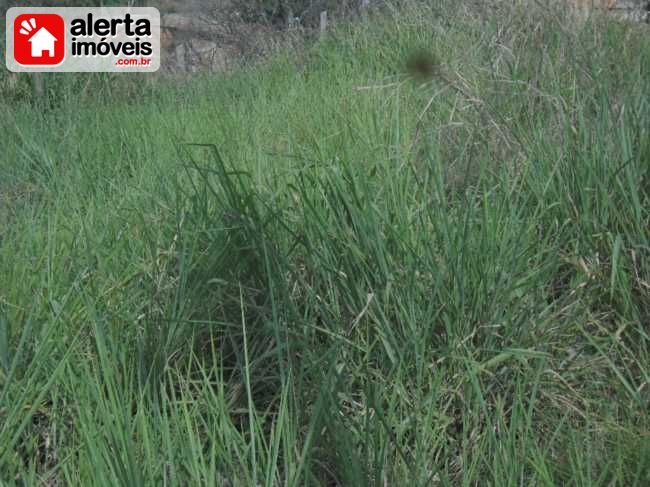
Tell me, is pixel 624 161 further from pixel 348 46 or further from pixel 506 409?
pixel 348 46

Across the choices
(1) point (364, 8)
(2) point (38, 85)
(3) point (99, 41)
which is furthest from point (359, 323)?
(1) point (364, 8)

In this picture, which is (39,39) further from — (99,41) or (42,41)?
(99,41)

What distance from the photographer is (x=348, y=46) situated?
448cm

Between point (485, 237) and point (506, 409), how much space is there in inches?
13.0

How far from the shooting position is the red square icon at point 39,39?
474 cm

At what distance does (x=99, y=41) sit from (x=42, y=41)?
0.38 metres

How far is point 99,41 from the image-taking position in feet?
17.0

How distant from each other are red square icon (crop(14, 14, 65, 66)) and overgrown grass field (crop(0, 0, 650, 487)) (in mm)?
2899

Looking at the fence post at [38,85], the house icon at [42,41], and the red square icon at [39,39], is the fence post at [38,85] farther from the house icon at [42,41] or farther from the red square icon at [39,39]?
the house icon at [42,41]

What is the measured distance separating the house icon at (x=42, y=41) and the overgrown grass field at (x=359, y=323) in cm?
316

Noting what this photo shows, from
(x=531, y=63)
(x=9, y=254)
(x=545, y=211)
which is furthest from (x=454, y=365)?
(x=531, y=63)

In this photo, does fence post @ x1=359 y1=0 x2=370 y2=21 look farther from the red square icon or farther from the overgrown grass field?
the overgrown grass field

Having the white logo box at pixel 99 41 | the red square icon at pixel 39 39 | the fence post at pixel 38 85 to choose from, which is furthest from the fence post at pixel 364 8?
the fence post at pixel 38 85

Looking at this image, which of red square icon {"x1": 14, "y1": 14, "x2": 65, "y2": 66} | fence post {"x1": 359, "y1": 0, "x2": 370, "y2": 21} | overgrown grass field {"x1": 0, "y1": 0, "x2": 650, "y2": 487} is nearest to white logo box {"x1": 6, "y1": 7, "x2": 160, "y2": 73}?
red square icon {"x1": 14, "y1": 14, "x2": 65, "y2": 66}
